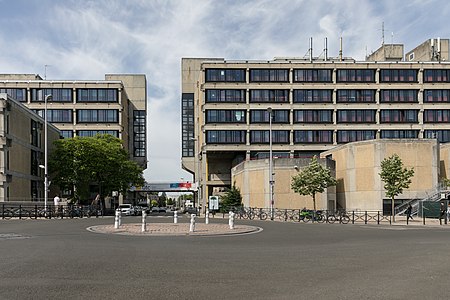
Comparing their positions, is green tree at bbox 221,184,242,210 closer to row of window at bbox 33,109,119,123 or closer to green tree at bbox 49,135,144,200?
green tree at bbox 49,135,144,200

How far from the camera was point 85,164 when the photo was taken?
61781 mm

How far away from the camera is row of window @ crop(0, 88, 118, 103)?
281 feet

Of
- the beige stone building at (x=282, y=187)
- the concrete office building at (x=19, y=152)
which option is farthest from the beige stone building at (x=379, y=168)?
the concrete office building at (x=19, y=152)

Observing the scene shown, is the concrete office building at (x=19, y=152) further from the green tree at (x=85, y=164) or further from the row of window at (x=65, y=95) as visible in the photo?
the row of window at (x=65, y=95)

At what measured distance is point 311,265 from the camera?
12523 millimetres

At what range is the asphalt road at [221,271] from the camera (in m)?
8.93

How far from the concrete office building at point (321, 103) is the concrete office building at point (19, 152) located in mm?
24296

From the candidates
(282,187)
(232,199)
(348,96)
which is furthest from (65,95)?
(282,187)

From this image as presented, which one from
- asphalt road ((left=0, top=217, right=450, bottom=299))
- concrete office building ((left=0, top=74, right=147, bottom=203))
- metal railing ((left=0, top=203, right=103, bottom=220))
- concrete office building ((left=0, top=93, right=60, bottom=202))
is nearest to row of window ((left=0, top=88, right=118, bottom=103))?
concrete office building ((left=0, top=74, right=147, bottom=203))

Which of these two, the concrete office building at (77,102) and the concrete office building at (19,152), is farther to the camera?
the concrete office building at (77,102)

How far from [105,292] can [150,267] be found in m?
3.08

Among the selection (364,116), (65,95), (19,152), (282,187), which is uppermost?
(65,95)

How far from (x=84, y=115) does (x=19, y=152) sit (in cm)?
3138

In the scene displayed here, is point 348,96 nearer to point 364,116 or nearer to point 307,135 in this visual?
point 364,116
